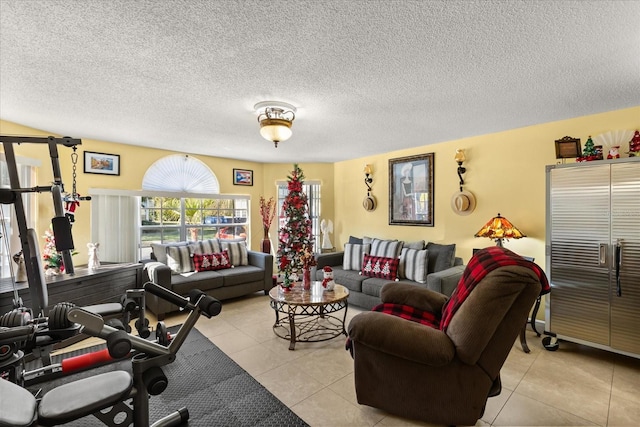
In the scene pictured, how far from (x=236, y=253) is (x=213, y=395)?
2666 mm

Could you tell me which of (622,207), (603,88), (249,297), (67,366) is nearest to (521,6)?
(603,88)

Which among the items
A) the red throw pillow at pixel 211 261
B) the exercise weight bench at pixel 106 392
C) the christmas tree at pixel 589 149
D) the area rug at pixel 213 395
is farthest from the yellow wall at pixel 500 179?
the exercise weight bench at pixel 106 392

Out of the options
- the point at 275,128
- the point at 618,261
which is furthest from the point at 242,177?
the point at 618,261

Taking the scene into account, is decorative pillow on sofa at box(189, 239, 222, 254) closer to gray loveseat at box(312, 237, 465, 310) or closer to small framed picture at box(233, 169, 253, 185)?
small framed picture at box(233, 169, 253, 185)

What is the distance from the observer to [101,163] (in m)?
4.09

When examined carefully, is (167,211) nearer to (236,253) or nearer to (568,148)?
(236,253)

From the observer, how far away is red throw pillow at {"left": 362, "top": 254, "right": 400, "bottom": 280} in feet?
12.5

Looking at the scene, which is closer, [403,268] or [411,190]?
[403,268]

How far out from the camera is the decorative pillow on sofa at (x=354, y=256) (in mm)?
4293

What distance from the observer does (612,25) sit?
159 centimetres

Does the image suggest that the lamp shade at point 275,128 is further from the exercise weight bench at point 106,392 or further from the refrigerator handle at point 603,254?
the refrigerator handle at point 603,254

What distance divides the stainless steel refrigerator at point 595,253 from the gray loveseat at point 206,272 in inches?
140

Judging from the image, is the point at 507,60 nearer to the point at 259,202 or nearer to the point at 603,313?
the point at 603,313

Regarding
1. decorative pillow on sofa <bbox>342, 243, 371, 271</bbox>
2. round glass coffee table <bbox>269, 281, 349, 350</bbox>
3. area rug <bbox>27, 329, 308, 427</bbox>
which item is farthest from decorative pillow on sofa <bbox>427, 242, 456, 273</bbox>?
area rug <bbox>27, 329, 308, 427</bbox>
